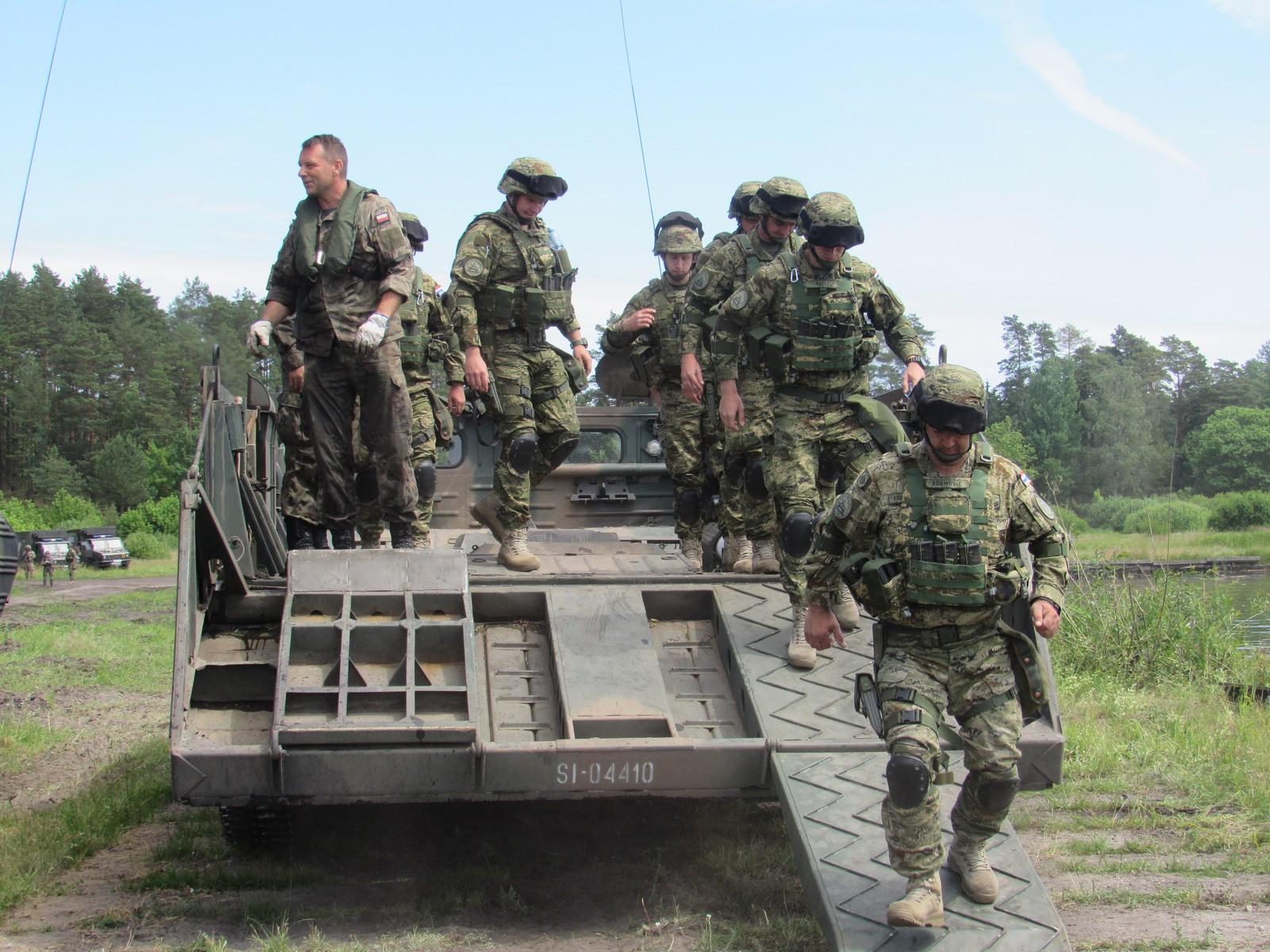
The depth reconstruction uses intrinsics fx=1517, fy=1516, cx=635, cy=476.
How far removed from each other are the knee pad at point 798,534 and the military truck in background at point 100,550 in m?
31.9

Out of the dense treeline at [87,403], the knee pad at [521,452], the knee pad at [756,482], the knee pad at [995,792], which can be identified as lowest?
the knee pad at [995,792]

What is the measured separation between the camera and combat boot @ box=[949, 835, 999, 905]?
482 cm

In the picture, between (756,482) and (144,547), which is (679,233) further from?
(144,547)

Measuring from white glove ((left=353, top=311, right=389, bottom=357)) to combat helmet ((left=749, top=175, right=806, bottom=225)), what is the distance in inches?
80.8

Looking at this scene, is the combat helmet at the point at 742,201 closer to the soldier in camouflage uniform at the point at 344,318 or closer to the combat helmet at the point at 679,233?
the combat helmet at the point at 679,233

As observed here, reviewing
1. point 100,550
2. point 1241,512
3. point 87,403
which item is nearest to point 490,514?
point 100,550

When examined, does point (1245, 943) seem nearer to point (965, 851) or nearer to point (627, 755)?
point (965, 851)

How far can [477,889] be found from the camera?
5742 mm

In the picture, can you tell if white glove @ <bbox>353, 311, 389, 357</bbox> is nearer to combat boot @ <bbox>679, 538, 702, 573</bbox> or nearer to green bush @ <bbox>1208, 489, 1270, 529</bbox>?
combat boot @ <bbox>679, 538, 702, 573</bbox>

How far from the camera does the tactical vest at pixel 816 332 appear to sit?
6773mm

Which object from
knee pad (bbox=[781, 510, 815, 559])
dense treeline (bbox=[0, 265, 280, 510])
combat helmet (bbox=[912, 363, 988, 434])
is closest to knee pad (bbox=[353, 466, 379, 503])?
knee pad (bbox=[781, 510, 815, 559])

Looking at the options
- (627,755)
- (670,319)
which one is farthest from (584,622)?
(670,319)

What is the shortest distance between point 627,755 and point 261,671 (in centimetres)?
144

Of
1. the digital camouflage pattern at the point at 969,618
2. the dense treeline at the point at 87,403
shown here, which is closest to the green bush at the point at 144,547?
the dense treeline at the point at 87,403
